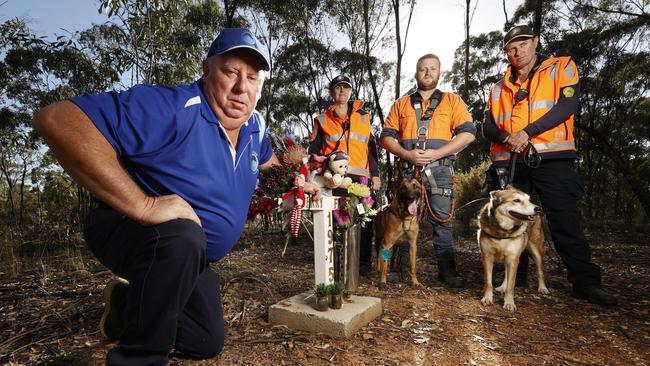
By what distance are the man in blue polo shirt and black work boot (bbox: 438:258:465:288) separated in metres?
2.98

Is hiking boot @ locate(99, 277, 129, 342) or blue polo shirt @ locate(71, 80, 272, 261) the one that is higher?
blue polo shirt @ locate(71, 80, 272, 261)

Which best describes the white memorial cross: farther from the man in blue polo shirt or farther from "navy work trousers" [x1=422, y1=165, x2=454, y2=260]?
"navy work trousers" [x1=422, y1=165, x2=454, y2=260]

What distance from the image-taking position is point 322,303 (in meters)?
2.85

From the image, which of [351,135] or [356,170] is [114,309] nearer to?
[356,170]

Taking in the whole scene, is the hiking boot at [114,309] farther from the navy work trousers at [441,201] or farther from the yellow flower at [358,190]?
the navy work trousers at [441,201]

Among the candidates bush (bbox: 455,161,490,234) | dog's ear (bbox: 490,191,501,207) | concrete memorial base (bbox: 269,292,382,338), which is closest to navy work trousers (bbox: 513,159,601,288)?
dog's ear (bbox: 490,191,501,207)

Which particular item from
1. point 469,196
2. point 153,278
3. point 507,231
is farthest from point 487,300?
point 469,196

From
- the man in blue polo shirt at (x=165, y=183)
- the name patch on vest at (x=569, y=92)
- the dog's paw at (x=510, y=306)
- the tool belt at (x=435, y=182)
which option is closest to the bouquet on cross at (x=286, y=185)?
the man in blue polo shirt at (x=165, y=183)

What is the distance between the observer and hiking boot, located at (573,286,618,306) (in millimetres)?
3203

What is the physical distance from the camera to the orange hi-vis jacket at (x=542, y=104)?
3496mm

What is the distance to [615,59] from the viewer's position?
15.0 metres

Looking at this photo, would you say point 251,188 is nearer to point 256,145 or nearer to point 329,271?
point 256,145

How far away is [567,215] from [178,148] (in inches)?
139

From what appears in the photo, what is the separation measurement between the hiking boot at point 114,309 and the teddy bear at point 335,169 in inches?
70.1
